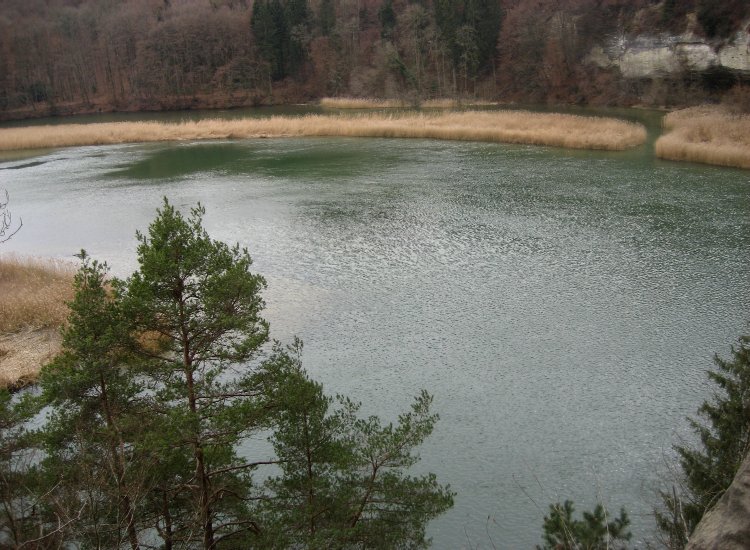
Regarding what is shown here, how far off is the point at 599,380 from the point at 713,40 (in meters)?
34.5

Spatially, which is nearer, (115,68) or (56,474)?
(56,474)

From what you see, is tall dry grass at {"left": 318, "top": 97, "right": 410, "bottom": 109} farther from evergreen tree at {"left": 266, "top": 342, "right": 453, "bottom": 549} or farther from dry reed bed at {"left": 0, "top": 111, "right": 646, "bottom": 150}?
evergreen tree at {"left": 266, "top": 342, "right": 453, "bottom": 549}

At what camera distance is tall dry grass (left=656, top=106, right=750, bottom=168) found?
81.0ft

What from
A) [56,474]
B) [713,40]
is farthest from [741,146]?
[56,474]

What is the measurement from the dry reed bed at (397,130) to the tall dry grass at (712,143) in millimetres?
2558

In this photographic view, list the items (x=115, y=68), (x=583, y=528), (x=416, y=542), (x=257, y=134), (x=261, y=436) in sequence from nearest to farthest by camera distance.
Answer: (x=583, y=528) < (x=416, y=542) < (x=261, y=436) < (x=257, y=134) < (x=115, y=68)

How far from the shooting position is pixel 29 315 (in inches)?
543

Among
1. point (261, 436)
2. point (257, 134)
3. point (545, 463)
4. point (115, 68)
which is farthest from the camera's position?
point (115, 68)

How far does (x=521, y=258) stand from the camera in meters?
16.5

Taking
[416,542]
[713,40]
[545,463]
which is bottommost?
[545,463]

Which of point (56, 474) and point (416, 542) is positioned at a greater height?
point (56, 474)

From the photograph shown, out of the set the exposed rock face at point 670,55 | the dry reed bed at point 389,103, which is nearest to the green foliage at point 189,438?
the exposed rock face at point 670,55

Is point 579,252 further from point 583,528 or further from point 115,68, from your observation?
point 115,68

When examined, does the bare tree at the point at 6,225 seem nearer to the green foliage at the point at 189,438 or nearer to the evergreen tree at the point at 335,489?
the green foliage at the point at 189,438
